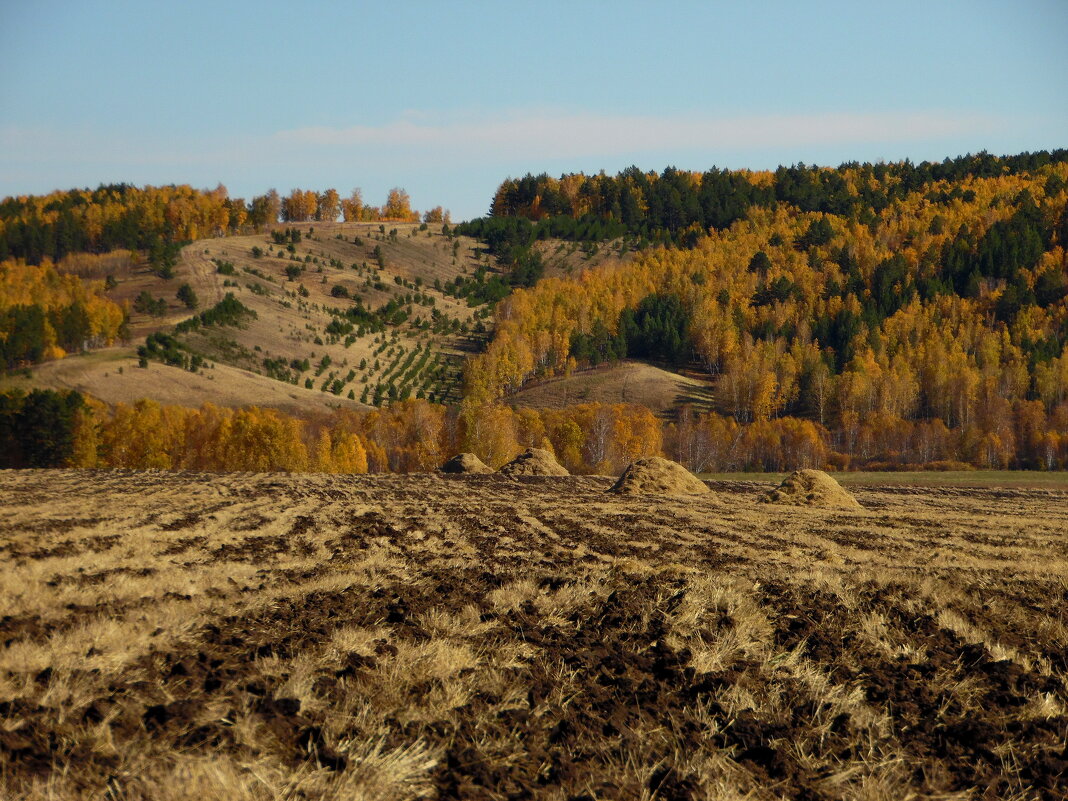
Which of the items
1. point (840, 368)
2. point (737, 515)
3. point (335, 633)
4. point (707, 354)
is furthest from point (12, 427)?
point (840, 368)

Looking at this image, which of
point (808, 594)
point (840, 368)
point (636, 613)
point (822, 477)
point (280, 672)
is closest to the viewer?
point (280, 672)

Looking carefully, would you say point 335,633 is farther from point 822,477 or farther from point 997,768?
point 822,477

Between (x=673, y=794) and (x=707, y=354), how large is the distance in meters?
190

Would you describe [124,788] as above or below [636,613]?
above

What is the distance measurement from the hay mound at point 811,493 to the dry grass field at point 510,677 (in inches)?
1102

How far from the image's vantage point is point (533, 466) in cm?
7075

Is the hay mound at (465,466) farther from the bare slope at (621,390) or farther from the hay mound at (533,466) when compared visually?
the bare slope at (621,390)

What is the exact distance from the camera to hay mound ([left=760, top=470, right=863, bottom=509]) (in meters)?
48.0

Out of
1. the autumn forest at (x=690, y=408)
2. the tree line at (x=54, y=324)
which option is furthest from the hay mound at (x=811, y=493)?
the tree line at (x=54, y=324)

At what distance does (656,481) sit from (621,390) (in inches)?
4436

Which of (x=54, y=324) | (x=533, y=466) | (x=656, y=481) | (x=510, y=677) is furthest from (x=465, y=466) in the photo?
(x=54, y=324)

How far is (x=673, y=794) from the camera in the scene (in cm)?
714

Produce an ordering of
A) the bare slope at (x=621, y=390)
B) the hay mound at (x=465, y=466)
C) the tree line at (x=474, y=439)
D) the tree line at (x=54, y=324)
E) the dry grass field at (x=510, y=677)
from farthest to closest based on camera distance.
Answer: the bare slope at (x=621, y=390), the tree line at (x=54, y=324), the tree line at (x=474, y=439), the hay mound at (x=465, y=466), the dry grass field at (x=510, y=677)

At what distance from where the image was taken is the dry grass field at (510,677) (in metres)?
7.26
